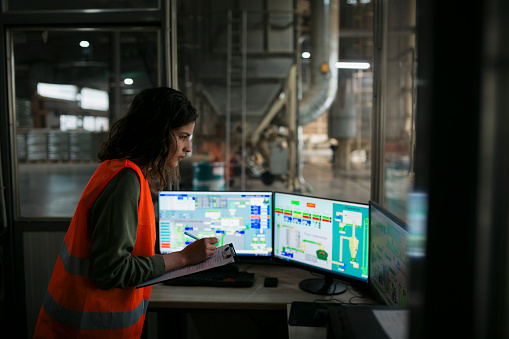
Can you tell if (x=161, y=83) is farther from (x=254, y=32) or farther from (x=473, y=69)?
(x=254, y=32)

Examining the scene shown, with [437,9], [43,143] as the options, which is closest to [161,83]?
[437,9]

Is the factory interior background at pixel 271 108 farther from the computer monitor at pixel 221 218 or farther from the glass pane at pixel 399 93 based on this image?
the computer monitor at pixel 221 218

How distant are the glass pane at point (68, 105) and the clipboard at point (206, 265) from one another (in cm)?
467

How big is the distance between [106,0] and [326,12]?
18.3ft

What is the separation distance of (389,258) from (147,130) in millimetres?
908

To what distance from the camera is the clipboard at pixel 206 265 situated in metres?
1.06

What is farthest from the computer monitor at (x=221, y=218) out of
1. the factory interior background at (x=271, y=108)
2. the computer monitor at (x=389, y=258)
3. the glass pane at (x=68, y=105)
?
the glass pane at (x=68, y=105)

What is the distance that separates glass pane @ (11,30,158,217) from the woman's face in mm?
4590

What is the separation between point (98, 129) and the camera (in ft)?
28.9

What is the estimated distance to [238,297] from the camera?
1.66 m

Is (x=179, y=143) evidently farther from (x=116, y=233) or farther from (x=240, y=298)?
(x=240, y=298)

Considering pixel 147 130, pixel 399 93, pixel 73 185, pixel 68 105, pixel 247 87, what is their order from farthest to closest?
pixel 68 105, pixel 73 185, pixel 399 93, pixel 247 87, pixel 147 130

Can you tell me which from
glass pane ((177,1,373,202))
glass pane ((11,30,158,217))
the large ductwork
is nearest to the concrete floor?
glass pane ((11,30,158,217))

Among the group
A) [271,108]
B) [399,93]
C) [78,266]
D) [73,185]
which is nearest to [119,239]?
[78,266]
